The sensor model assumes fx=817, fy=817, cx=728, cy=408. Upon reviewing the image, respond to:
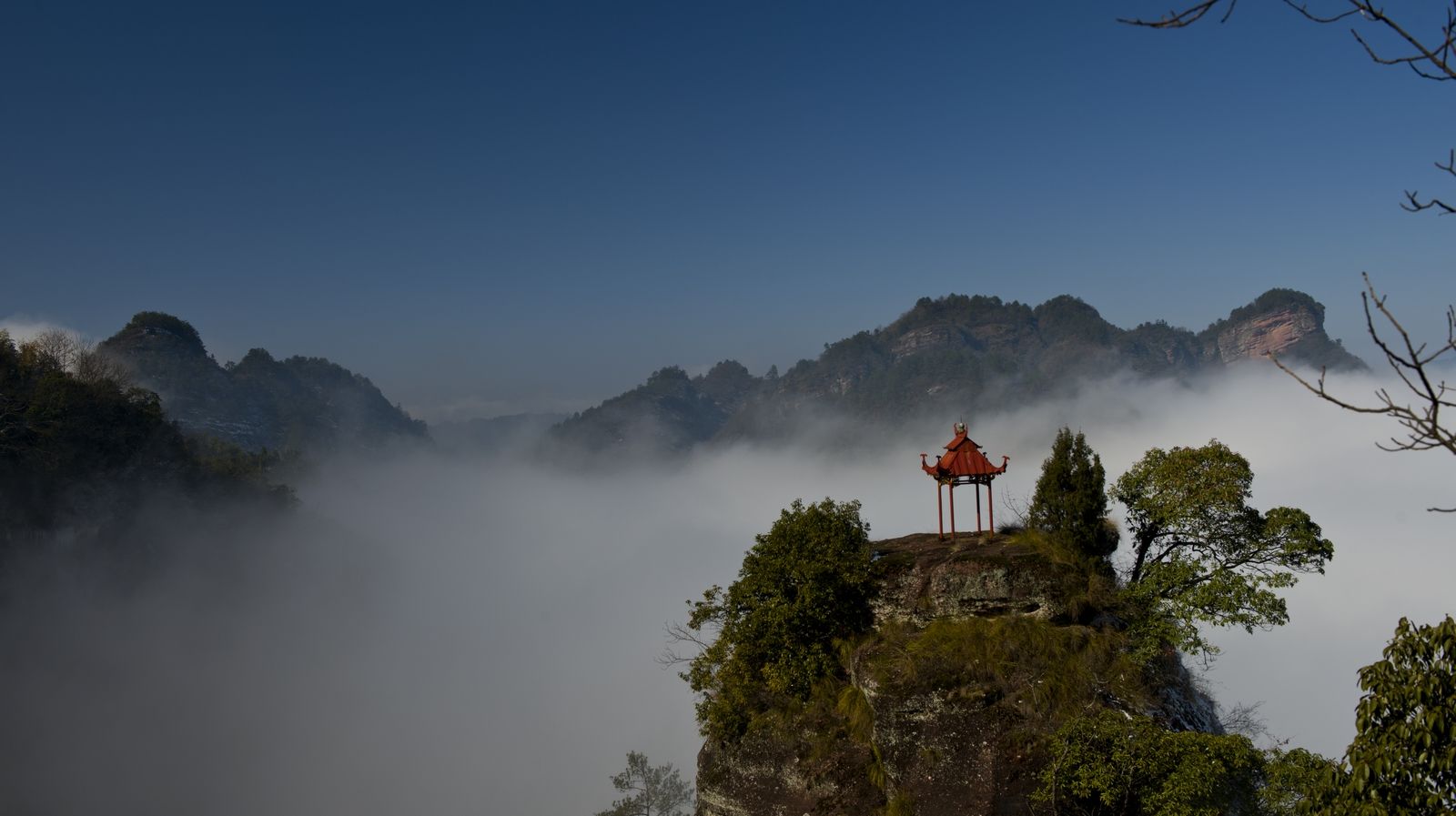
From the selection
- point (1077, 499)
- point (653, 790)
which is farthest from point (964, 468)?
point (653, 790)

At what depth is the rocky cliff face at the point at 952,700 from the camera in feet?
79.9

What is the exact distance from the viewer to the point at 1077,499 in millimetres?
27469

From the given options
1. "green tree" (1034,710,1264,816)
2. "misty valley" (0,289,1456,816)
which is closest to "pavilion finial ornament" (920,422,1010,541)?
"misty valley" (0,289,1456,816)

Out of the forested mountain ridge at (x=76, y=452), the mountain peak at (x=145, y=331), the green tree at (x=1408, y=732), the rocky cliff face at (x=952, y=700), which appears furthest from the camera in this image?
the mountain peak at (x=145, y=331)

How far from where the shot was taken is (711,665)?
1249 inches

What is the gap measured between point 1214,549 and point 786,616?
14722mm

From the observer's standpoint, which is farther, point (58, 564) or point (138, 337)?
point (138, 337)

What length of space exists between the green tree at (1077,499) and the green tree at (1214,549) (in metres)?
1.59

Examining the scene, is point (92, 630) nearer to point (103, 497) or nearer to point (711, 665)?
point (103, 497)

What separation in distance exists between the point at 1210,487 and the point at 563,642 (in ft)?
599

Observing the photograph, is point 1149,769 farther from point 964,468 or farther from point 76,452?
point 76,452

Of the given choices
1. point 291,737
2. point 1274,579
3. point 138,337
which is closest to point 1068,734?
point 1274,579

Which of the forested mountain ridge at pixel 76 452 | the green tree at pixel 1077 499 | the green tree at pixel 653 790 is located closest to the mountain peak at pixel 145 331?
the forested mountain ridge at pixel 76 452

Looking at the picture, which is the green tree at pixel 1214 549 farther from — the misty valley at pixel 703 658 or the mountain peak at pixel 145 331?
the mountain peak at pixel 145 331
